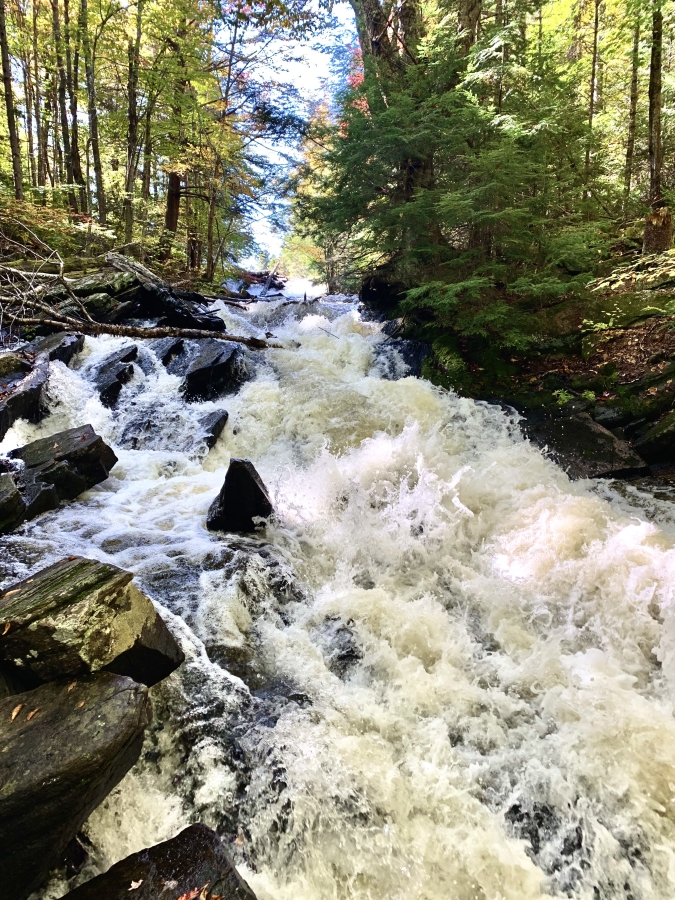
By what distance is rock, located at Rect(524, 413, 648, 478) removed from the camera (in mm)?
6426

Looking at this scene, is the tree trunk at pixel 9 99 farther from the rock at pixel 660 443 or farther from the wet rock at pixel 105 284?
the rock at pixel 660 443

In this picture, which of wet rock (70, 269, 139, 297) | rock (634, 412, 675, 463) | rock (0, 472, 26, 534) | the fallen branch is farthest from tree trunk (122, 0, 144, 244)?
rock (634, 412, 675, 463)

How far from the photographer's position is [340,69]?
16031mm

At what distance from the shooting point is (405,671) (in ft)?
11.5

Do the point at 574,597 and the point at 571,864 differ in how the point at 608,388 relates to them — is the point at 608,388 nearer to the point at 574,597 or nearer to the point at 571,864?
the point at 574,597

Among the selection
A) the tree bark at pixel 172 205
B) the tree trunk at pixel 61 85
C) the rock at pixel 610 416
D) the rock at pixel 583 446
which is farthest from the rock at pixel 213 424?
the tree bark at pixel 172 205

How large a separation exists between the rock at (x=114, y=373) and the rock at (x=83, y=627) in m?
6.03

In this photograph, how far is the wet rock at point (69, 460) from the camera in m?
5.61

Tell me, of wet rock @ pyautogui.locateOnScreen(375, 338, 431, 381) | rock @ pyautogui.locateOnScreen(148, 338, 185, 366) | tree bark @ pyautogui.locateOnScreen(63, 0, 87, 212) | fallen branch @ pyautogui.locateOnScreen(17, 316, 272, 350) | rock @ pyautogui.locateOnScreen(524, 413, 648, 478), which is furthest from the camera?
tree bark @ pyautogui.locateOnScreen(63, 0, 87, 212)

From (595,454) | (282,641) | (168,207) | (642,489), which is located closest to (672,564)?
(642,489)

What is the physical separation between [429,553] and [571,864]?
2.80 meters

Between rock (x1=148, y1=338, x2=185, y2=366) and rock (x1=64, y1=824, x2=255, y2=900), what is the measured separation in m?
9.00

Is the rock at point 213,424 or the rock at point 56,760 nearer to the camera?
the rock at point 56,760

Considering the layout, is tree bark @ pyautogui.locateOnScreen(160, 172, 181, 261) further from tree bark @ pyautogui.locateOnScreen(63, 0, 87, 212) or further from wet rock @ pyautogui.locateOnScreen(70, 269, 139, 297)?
wet rock @ pyautogui.locateOnScreen(70, 269, 139, 297)
